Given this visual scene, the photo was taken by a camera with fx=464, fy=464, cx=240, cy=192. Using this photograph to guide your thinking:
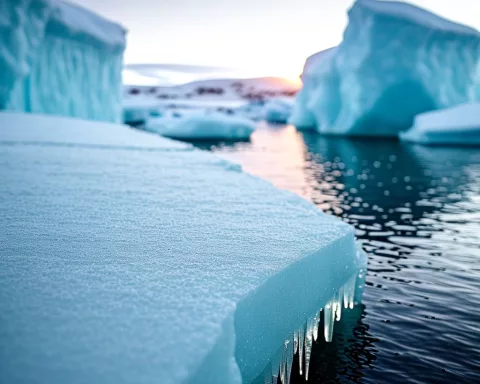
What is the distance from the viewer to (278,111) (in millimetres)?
48125

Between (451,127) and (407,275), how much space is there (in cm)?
1614

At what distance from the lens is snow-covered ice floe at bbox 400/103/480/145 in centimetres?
1879

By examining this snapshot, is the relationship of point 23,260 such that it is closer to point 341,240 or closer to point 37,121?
point 341,240

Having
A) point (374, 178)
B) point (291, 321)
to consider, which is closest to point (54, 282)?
point (291, 321)

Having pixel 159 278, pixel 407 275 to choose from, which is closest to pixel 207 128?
pixel 407 275

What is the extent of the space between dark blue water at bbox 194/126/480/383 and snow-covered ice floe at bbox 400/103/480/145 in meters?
6.71

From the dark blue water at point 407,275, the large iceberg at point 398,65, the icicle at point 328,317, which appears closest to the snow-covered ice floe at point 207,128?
the large iceberg at point 398,65

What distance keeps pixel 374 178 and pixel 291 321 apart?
10.1 meters

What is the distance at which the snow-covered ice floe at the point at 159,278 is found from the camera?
1.39 m

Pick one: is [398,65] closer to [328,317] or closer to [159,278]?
[328,317]

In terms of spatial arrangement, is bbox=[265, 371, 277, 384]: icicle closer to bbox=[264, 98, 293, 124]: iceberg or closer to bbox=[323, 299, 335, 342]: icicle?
bbox=[323, 299, 335, 342]: icicle

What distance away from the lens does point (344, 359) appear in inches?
129

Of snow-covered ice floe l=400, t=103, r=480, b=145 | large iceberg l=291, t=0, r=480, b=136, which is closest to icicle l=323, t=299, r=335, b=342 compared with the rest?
snow-covered ice floe l=400, t=103, r=480, b=145

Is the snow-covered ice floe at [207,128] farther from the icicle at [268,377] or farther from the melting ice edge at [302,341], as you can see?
the icicle at [268,377]
